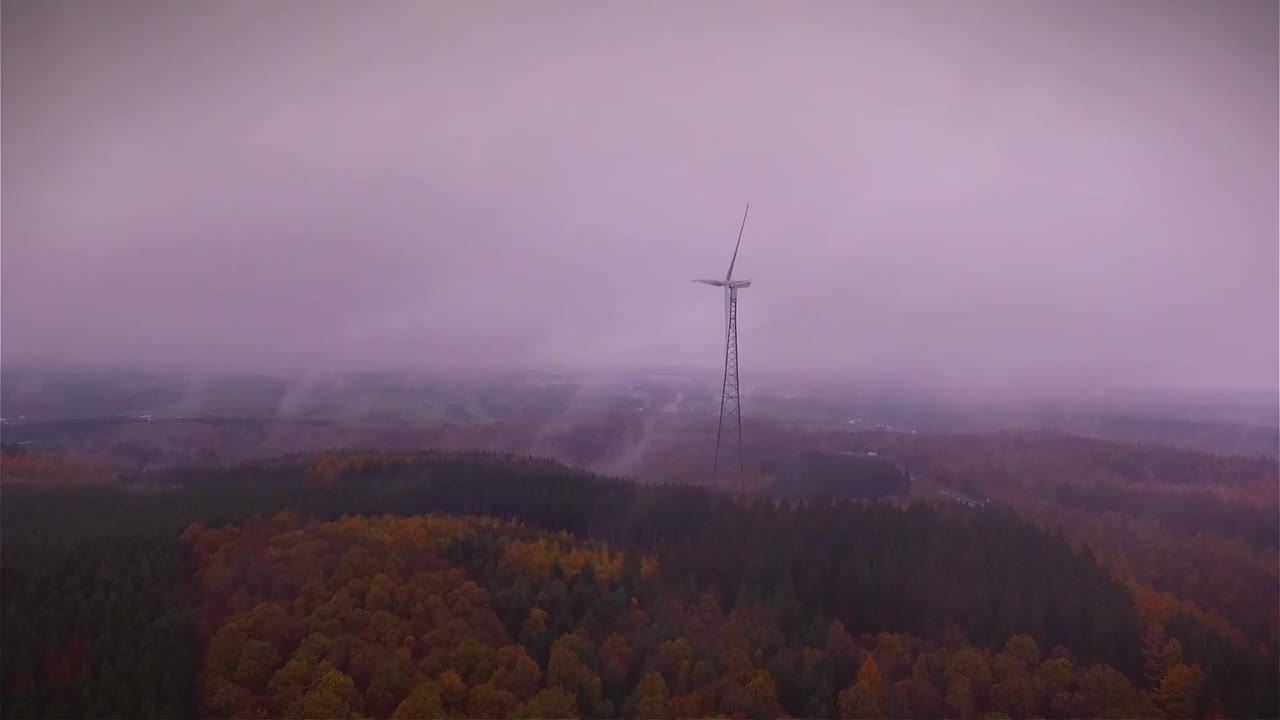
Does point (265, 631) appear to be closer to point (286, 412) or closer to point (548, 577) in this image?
point (548, 577)

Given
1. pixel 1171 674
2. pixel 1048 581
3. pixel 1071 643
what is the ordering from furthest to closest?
pixel 1048 581 → pixel 1071 643 → pixel 1171 674

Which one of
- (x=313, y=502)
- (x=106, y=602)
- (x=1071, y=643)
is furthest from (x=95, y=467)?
(x=1071, y=643)

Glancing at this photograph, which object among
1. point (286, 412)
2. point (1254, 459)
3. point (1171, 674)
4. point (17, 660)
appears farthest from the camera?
point (286, 412)

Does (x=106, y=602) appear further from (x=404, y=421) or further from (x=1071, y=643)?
(x=1071, y=643)

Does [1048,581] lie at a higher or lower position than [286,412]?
lower

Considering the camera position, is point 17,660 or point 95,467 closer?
point 17,660

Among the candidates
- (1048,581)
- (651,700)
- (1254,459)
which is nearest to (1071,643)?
(1048,581)

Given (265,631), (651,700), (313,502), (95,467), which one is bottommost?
(651,700)
